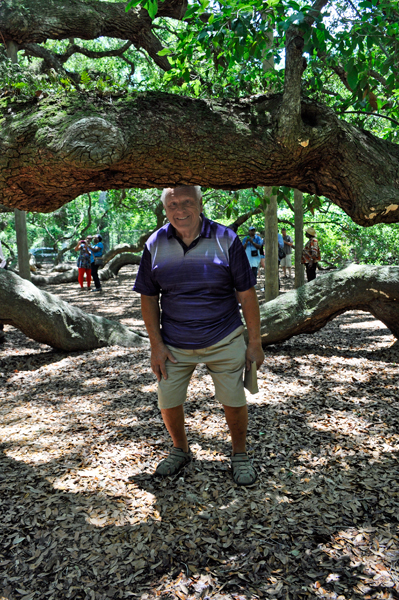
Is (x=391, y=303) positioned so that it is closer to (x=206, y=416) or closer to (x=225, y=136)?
(x=206, y=416)

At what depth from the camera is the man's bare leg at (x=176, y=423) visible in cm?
272

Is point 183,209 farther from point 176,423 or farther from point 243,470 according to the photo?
point 243,470

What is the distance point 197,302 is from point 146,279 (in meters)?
0.36

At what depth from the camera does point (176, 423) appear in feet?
9.14

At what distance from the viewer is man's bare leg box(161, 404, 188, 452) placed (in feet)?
8.93

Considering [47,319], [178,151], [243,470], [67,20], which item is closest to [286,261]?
[47,319]

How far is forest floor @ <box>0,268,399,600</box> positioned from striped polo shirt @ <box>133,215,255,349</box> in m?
0.97

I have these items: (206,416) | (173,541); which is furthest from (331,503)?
(206,416)

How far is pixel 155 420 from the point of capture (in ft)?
12.0

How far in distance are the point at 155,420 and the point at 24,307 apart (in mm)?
2684

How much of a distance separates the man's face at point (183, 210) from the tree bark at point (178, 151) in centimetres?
32

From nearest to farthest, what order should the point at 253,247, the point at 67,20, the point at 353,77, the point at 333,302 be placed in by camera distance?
the point at 353,77 < the point at 67,20 < the point at 333,302 < the point at 253,247

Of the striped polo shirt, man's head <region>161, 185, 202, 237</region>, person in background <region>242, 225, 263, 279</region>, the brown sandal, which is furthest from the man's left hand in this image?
person in background <region>242, 225, 263, 279</region>

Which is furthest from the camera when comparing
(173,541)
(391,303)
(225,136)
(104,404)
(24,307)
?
(24,307)
